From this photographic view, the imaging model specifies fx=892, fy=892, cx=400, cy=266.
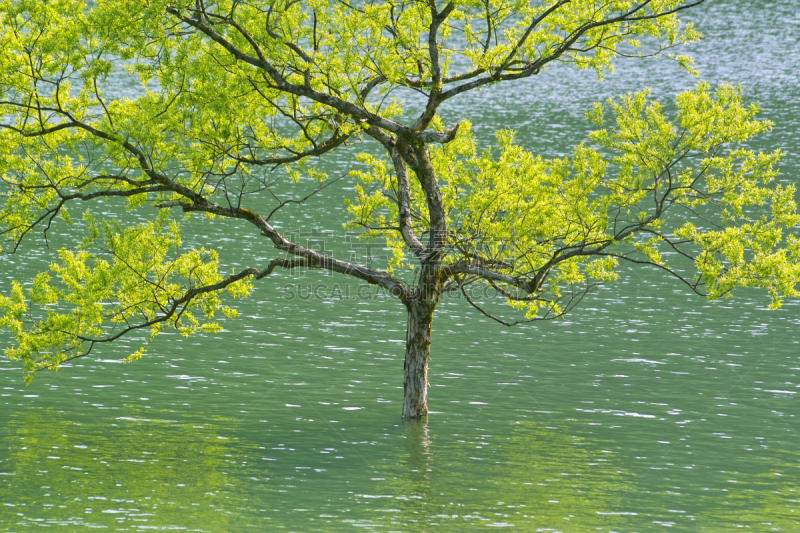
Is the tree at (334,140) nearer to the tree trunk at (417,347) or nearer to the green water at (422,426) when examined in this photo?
the tree trunk at (417,347)

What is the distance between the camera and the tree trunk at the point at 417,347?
25.7 m

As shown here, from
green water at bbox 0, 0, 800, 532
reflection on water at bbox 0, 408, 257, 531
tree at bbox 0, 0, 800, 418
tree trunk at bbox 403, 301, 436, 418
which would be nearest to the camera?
reflection on water at bbox 0, 408, 257, 531

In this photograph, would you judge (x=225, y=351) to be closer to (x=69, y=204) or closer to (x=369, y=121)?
(x=369, y=121)

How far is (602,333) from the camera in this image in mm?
46406

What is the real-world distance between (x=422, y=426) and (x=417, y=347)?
340 centimetres

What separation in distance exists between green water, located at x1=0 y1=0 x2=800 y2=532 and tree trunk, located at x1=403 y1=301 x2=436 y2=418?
1.51 metres

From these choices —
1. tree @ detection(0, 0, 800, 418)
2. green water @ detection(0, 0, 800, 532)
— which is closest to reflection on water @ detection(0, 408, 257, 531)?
green water @ detection(0, 0, 800, 532)

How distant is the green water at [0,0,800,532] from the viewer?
21.0 m

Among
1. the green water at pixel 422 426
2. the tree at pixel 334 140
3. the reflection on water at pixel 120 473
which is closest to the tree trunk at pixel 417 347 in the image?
the tree at pixel 334 140

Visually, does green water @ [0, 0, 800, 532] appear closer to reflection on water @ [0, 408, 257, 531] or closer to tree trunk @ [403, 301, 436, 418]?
reflection on water @ [0, 408, 257, 531]

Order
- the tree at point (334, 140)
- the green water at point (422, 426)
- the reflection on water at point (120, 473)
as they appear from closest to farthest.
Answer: the reflection on water at point (120, 473) → the green water at point (422, 426) → the tree at point (334, 140)

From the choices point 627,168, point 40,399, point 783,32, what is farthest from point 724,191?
point 783,32

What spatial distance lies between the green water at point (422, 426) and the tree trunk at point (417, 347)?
1506 mm

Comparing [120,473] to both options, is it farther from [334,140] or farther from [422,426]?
[334,140]
